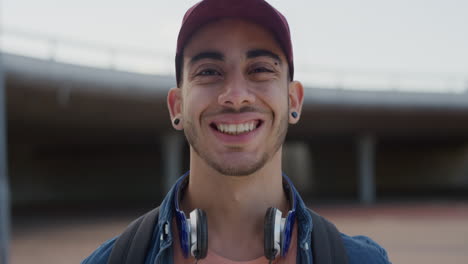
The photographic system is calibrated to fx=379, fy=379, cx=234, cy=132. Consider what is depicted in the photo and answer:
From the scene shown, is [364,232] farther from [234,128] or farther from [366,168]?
[366,168]

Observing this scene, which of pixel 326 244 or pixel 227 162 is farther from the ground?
pixel 227 162

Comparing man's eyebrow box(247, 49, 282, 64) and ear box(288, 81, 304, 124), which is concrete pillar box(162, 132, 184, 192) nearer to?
ear box(288, 81, 304, 124)

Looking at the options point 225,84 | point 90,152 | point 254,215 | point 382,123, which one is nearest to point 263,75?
point 225,84

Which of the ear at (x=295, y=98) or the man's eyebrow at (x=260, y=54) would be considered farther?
the ear at (x=295, y=98)

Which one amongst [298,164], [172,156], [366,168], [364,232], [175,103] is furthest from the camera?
[298,164]

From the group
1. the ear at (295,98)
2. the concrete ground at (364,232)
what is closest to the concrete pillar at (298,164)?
the concrete ground at (364,232)

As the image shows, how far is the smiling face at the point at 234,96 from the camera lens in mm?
1620

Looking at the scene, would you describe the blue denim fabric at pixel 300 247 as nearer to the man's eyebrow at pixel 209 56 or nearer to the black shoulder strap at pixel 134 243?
the black shoulder strap at pixel 134 243

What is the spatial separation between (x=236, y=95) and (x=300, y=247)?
0.72m

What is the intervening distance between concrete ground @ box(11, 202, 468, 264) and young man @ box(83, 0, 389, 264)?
7.06 metres

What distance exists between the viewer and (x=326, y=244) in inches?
63.8

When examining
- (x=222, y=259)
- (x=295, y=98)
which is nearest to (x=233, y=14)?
(x=295, y=98)

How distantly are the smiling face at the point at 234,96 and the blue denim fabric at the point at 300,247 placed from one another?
0.32m

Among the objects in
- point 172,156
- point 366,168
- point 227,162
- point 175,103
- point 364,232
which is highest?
point 175,103
